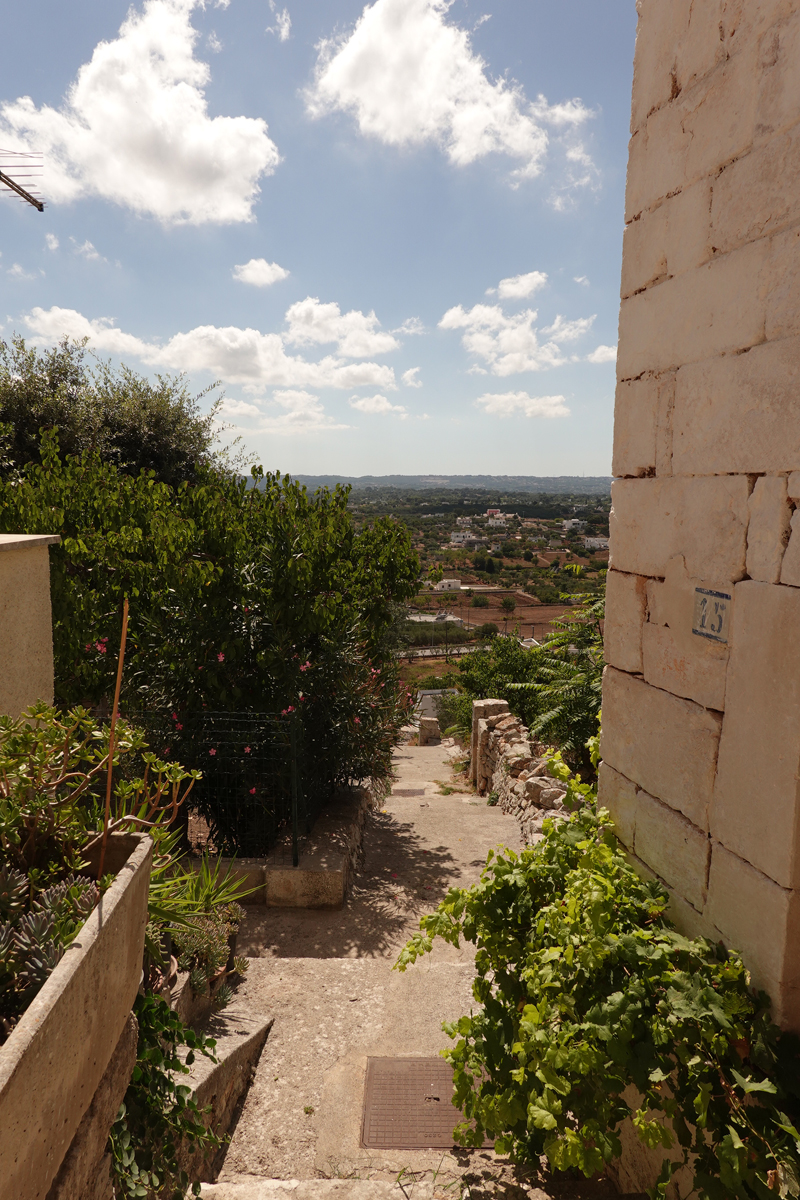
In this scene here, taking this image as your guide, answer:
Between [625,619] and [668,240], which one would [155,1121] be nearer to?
[625,619]

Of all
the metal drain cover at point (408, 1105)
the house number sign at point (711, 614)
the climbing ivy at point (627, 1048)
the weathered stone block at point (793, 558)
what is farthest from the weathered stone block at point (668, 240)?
the metal drain cover at point (408, 1105)

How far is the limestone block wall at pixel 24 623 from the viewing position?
435 centimetres

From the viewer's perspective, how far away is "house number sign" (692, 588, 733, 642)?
2.16 m

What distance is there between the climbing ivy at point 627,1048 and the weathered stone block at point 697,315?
184 cm

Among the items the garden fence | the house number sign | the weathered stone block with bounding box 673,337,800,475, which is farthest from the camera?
the garden fence

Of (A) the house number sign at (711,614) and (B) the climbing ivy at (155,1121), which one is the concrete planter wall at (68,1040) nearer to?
(B) the climbing ivy at (155,1121)

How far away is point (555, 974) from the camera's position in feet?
7.06

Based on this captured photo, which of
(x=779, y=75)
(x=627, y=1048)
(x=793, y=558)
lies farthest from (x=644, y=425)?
(x=627, y=1048)

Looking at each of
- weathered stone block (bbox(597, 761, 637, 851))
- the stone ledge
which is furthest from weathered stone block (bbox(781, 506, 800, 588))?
the stone ledge

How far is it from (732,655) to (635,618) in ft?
1.92

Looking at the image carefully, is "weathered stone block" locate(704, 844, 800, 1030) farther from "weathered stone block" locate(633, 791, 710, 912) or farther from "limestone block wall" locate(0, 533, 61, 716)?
"limestone block wall" locate(0, 533, 61, 716)

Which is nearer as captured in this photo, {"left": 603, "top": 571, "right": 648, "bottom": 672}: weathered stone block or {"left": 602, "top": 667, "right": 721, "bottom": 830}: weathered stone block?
{"left": 602, "top": 667, "right": 721, "bottom": 830}: weathered stone block

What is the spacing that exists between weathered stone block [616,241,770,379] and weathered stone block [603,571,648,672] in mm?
824

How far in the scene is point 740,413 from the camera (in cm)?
209
